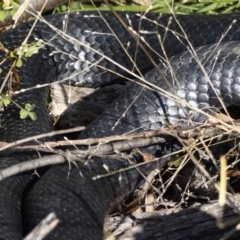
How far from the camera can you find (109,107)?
3.84 m

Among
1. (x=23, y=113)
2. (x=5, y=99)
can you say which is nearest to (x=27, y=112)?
(x=23, y=113)

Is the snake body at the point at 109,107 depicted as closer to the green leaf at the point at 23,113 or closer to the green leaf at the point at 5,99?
the green leaf at the point at 23,113

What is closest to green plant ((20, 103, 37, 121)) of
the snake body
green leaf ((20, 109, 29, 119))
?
green leaf ((20, 109, 29, 119))

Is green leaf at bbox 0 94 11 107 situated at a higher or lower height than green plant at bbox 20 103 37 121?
higher

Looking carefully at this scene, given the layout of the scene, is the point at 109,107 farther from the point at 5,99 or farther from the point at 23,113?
the point at 5,99

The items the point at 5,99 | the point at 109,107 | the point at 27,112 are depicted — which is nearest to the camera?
the point at 5,99

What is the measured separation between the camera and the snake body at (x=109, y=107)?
Answer: 3.19 m

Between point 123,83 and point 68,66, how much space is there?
39 cm

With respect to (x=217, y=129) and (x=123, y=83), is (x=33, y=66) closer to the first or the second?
(x=123, y=83)

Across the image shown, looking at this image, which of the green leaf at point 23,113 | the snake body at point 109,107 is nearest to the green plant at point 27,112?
the green leaf at point 23,113

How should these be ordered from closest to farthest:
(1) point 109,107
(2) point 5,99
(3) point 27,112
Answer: (2) point 5,99, (3) point 27,112, (1) point 109,107

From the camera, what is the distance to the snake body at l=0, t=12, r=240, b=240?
3.19 meters

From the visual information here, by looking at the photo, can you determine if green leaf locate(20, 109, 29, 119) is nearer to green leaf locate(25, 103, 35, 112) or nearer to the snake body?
green leaf locate(25, 103, 35, 112)

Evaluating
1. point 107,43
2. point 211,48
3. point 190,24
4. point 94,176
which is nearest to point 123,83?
point 107,43
